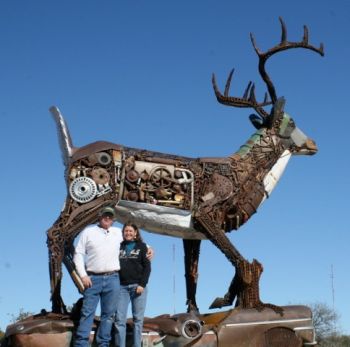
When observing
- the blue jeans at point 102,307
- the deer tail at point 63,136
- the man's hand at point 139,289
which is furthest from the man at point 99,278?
the deer tail at point 63,136

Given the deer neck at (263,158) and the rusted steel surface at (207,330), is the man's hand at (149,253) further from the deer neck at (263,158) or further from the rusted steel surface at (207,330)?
the deer neck at (263,158)

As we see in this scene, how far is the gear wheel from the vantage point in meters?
9.92

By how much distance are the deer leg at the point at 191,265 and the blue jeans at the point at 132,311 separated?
3059 millimetres

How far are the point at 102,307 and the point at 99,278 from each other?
1.09 feet

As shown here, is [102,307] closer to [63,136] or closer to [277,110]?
[63,136]

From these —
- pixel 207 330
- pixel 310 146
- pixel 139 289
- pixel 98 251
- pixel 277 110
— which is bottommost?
pixel 207 330

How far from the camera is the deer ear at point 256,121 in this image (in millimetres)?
11375

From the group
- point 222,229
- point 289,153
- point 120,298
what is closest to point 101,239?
point 120,298

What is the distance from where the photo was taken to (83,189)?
996 cm

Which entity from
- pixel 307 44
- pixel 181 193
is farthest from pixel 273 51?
pixel 181 193

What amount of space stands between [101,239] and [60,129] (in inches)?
124

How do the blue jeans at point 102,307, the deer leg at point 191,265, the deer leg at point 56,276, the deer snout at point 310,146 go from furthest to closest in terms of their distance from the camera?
1. the deer snout at point 310,146
2. the deer leg at point 191,265
3. the deer leg at point 56,276
4. the blue jeans at point 102,307

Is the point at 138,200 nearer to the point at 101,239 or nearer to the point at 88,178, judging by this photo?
the point at 88,178

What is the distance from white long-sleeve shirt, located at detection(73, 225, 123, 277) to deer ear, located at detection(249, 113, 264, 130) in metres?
4.18
